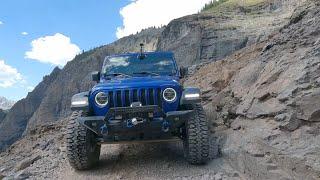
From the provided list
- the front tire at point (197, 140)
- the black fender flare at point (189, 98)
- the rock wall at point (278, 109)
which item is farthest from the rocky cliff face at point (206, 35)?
the front tire at point (197, 140)

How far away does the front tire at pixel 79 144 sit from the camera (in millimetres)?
9172

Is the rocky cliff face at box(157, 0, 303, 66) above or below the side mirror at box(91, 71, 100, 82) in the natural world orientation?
above

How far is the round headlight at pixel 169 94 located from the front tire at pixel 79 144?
150 centimetres

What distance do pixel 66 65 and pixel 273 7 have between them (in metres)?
72.1

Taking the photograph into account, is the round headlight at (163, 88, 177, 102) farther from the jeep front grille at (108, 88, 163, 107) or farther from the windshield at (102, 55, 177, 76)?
the windshield at (102, 55, 177, 76)

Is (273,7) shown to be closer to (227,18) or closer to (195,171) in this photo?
(227,18)

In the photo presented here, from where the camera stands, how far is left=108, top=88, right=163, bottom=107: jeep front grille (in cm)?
912

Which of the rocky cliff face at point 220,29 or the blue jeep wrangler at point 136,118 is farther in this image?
the rocky cliff face at point 220,29

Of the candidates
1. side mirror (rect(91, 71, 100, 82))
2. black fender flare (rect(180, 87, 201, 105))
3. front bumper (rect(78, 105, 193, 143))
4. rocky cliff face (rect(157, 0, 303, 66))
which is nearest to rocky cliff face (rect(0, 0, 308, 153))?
rocky cliff face (rect(157, 0, 303, 66))

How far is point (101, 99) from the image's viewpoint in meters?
9.26

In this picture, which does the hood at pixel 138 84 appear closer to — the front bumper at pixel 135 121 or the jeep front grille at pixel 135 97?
the jeep front grille at pixel 135 97

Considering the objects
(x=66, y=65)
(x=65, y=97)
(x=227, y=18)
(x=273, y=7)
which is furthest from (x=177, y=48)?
(x=66, y=65)

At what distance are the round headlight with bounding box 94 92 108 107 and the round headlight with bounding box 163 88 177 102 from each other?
1037 millimetres

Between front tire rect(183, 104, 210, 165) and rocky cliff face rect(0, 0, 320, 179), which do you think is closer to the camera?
rocky cliff face rect(0, 0, 320, 179)
